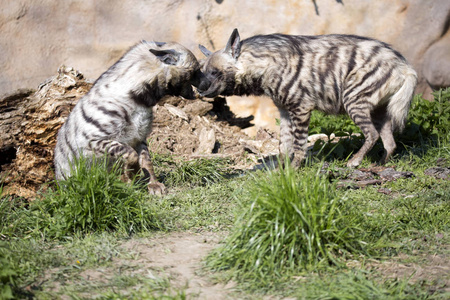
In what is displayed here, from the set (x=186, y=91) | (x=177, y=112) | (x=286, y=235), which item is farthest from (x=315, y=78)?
(x=286, y=235)

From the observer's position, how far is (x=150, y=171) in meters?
5.12

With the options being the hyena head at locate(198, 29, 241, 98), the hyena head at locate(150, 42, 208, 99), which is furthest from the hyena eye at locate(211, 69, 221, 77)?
the hyena head at locate(150, 42, 208, 99)

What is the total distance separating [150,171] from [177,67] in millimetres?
1099

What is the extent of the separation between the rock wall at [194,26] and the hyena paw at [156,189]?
3.48 meters

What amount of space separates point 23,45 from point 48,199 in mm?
4783

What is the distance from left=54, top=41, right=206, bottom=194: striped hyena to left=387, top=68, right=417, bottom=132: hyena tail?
2355 millimetres

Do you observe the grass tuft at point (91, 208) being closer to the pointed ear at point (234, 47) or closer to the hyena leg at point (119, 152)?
the hyena leg at point (119, 152)

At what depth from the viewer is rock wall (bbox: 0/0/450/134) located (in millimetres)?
7891

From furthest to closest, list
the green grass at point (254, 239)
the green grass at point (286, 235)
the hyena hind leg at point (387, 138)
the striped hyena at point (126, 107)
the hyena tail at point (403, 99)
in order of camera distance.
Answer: the hyena hind leg at point (387, 138)
the hyena tail at point (403, 99)
the striped hyena at point (126, 107)
the green grass at point (286, 235)
the green grass at point (254, 239)

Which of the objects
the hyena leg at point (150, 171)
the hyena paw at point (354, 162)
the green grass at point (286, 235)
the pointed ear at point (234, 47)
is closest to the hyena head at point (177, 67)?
the pointed ear at point (234, 47)

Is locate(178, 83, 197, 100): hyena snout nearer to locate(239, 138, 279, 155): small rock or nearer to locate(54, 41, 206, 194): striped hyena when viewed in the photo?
locate(54, 41, 206, 194): striped hyena

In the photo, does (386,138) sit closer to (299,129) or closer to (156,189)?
(299,129)

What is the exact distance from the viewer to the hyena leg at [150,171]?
499cm

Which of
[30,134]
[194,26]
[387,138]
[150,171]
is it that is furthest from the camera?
[194,26]
